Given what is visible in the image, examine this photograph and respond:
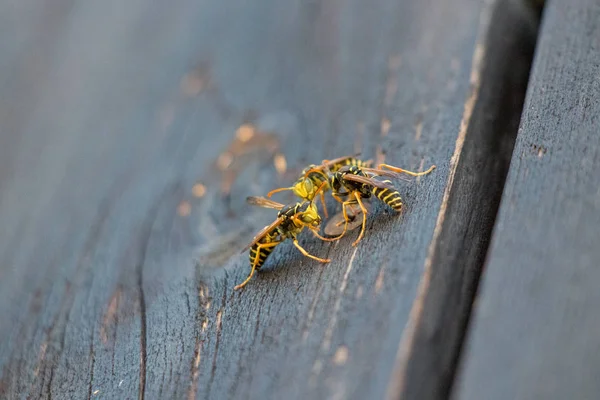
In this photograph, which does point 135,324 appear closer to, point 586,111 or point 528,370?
point 528,370

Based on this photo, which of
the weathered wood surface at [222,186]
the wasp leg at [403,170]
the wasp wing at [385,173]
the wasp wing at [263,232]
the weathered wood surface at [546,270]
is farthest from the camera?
the wasp wing at [263,232]

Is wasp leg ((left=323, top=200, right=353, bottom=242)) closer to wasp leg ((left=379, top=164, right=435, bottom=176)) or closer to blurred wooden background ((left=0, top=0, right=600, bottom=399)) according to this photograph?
blurred wooden background ((left=0, top=0, right=600, bottom=399))

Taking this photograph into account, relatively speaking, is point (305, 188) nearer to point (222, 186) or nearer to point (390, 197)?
point (222, 186)

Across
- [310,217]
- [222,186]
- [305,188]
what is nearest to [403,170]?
[310,217]

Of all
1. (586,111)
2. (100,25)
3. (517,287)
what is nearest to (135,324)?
(517,287)

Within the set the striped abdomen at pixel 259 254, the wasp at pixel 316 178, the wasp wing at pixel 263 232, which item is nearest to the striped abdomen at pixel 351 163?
the wasp at pixel 316 178

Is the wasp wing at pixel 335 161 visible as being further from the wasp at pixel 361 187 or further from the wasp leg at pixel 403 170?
the wasp leg at pixel 403 170
